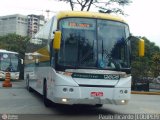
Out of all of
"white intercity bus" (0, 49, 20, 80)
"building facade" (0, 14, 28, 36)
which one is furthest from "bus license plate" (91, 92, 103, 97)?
"building facade" (0, 14, 28, 36)

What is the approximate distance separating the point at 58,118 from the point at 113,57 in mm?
2579

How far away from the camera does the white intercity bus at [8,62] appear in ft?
137

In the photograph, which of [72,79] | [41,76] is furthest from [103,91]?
[41,76]

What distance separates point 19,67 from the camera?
43.6m

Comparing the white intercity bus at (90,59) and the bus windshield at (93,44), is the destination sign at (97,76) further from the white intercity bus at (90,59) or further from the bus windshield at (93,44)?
the bus windshield at (93,44)

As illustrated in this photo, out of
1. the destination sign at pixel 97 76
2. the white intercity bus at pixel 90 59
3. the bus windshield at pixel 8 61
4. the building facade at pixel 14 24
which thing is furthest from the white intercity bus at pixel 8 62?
the building facade at pixel 14 24

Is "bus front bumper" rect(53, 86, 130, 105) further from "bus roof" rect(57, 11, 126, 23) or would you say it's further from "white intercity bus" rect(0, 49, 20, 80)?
"white intercity bus" rect(0, 49, 20, 80)

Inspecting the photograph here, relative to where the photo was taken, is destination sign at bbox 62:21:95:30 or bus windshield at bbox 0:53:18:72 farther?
bus windshield at bbox 0:53:18:72

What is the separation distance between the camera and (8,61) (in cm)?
4219

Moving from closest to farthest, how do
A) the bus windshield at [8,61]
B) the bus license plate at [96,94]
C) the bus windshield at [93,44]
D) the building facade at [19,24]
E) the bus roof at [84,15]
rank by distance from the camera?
the bus license plate at [96,94], the bus windshield at [93,44], the bus roof at [84,15], the bus windshield at [8,61], the building facade at [19,24]

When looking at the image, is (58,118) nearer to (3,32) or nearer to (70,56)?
(70,56)

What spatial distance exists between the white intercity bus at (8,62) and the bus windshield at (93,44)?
29.0 m

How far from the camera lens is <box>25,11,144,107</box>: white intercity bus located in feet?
42.3

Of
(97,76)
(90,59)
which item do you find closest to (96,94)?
(97,76)
